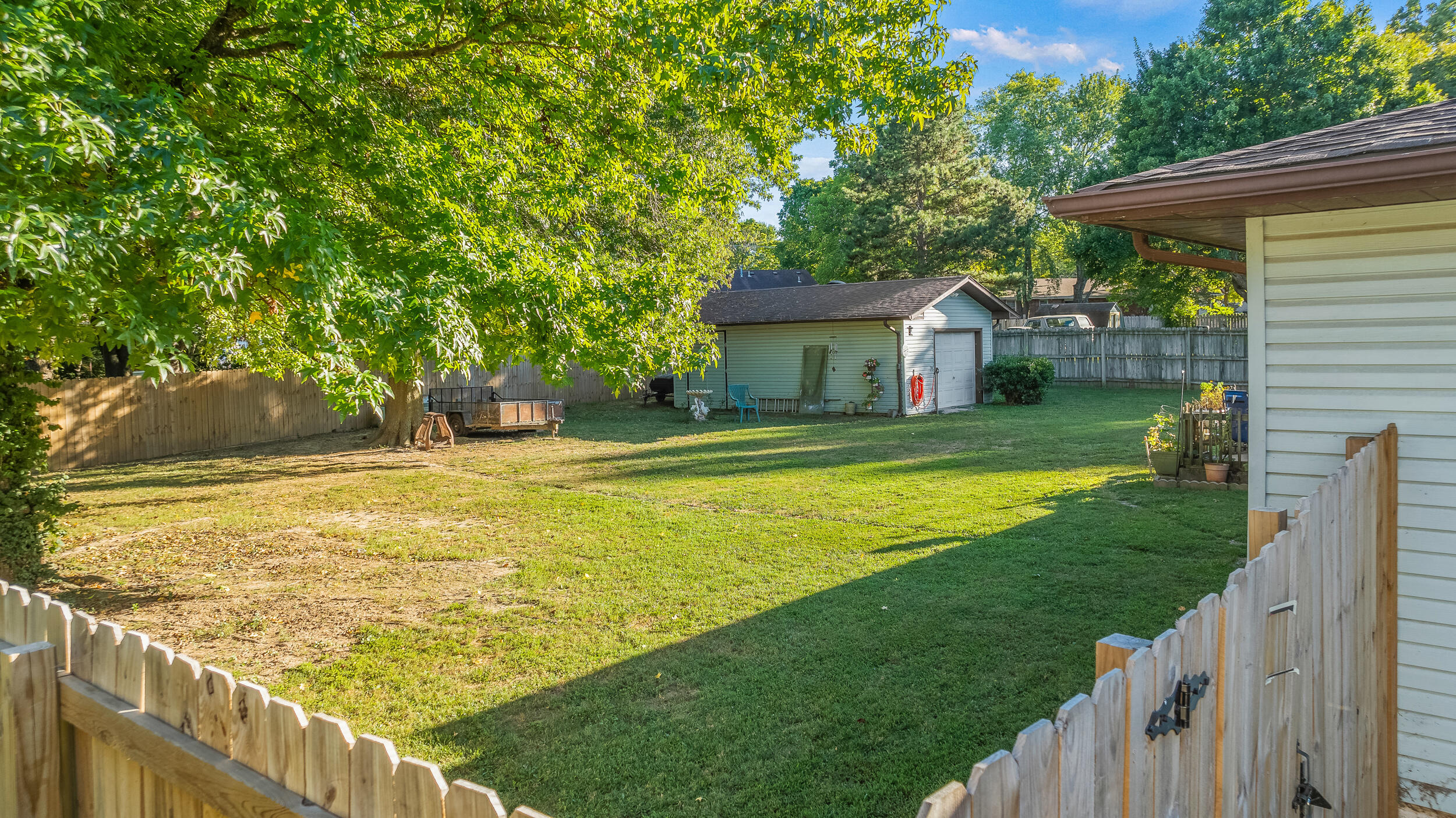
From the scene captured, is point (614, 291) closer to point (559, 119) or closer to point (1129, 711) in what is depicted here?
point (559, 119)

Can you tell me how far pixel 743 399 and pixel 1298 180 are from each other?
67.8ft

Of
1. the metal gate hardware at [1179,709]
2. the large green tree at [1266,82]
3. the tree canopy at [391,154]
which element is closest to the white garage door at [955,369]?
the large green tree at [1266,82]

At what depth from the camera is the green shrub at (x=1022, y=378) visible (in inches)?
925

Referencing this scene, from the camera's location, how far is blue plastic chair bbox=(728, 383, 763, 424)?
23219 millimetres

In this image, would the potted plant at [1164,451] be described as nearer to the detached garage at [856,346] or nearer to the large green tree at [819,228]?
the detached garage at [856,346]

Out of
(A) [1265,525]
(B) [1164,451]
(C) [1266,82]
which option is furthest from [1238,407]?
(C) [1266,82]

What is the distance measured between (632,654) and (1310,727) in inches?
146

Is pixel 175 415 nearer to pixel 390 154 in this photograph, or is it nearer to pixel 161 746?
pixel 390 154

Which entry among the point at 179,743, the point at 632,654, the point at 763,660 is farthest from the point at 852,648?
the point at 179,743

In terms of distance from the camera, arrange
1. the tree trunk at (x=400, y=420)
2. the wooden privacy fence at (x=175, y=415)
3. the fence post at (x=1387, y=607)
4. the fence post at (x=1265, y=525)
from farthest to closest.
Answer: the tree trunk at (x=400, y=420)
the wooden privacy fence at (x=175, y=415)
the fence post at (x=1387, y=607)
the fence post at (x=1265, y=525)

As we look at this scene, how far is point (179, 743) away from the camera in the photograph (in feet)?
6.46

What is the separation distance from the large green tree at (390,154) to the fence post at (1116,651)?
13.6 feet

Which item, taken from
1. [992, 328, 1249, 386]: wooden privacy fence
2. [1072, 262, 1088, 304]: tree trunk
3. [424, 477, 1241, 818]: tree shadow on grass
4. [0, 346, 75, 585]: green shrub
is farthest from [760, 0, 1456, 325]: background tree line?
[0, 346, 75, 585]: green shrub

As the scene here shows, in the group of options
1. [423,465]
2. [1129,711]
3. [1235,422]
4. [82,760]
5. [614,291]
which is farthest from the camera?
[423,465]
